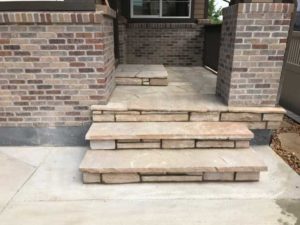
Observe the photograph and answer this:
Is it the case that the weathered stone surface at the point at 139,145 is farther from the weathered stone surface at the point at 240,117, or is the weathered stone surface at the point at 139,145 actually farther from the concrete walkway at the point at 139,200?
the weathered stone surface at the point at 240,117

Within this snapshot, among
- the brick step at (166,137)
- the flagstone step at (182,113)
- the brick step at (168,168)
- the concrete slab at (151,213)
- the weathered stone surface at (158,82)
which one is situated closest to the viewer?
the concrete slab at (151,213)

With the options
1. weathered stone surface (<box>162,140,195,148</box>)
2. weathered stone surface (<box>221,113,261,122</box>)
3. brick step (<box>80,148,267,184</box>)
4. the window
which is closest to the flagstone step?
weathered stone surface (<box>221,113,261,122</box>)

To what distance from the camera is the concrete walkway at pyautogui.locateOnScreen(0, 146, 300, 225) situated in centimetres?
224

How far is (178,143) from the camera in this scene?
9.96 ft

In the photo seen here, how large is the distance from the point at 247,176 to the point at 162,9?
647 cm

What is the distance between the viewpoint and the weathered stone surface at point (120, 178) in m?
2.70

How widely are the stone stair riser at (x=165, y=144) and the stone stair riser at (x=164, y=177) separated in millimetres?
398

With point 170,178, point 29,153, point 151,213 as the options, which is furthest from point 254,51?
point 29,153

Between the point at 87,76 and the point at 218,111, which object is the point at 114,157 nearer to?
the point at 87,76

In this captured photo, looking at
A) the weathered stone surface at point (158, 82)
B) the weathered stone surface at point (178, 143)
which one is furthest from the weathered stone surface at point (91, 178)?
the weathered stone surface at point (158, 82)

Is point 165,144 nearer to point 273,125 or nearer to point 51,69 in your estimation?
point 273,125

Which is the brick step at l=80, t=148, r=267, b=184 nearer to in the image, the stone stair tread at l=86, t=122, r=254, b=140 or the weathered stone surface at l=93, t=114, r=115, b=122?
the stone stair tread at l=86, t=122, r=254, b=140

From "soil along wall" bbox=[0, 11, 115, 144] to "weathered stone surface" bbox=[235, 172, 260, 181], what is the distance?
5.90ft

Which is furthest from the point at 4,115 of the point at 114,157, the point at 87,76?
the point at 114,157
